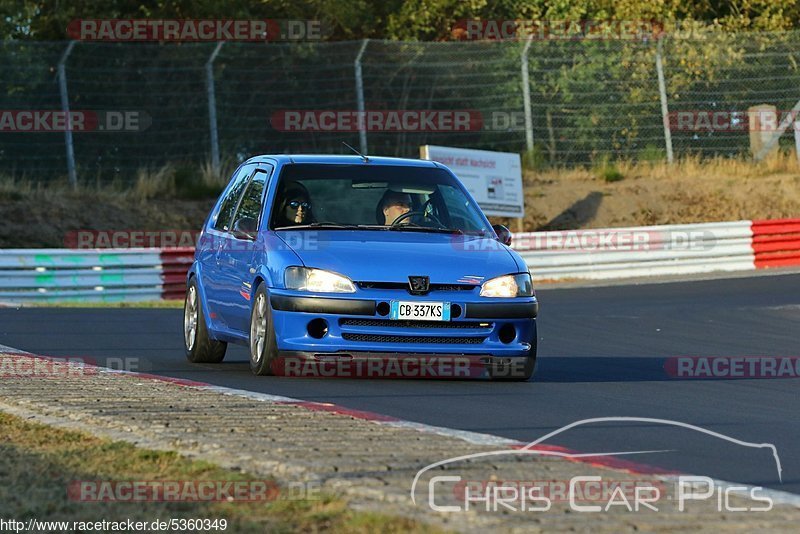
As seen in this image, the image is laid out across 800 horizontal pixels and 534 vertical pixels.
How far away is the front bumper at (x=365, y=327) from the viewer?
1062 cm

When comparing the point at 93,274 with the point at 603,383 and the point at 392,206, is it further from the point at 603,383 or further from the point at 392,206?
the point at 603,383

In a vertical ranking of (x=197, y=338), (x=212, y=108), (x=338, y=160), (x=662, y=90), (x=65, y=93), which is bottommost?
(x=197, y=338)

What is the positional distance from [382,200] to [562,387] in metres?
1.99

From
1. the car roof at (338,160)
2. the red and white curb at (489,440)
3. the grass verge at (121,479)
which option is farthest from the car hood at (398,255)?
the grass verge at (121,479)

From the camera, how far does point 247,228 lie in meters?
11.6

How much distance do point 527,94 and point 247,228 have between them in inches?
768

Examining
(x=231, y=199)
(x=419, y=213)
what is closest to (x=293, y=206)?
(x=419, y=213)

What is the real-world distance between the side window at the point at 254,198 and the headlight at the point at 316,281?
1.14m

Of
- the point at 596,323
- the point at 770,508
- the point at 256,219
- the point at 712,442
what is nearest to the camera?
the point at 770,508

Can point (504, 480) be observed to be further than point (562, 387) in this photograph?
No

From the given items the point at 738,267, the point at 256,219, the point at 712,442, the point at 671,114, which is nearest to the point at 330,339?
the point at 256,219

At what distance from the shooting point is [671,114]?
31.2 m

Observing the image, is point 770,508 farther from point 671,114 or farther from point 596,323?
point 671,114

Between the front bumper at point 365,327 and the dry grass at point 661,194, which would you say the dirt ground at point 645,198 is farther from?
the front bumper at point 365,327
